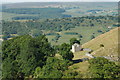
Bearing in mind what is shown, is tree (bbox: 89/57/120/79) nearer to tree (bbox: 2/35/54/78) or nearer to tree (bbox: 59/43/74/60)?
tree (bbox: 59/43/74/60)

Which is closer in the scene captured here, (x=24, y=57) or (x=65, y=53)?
(x=24, y=57)

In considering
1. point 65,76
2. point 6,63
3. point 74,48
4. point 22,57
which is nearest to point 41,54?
point 22,57

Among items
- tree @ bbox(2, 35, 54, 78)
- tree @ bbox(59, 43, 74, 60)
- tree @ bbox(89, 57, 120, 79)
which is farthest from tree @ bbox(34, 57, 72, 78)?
tree @ bbox(59, 43, 74, 60)

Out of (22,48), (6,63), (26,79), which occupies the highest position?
(22,48)

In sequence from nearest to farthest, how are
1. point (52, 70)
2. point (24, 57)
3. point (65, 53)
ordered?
point (52, 70) → point (24, 57) → point (65, 53)

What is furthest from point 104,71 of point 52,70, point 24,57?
point 24,57

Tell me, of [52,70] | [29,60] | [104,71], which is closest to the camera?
[104,71]

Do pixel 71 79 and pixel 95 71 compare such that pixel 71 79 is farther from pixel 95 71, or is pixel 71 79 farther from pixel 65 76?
pixel 95 71

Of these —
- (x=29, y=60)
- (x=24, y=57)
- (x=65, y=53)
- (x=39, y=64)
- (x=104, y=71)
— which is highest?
(x=65, y=53)

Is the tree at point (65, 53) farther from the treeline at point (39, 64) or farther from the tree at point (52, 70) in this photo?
the tree at point (52, 70)

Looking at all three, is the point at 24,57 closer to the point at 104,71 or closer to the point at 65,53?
the point at 65,53

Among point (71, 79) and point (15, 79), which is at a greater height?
A: point (71, 79)
